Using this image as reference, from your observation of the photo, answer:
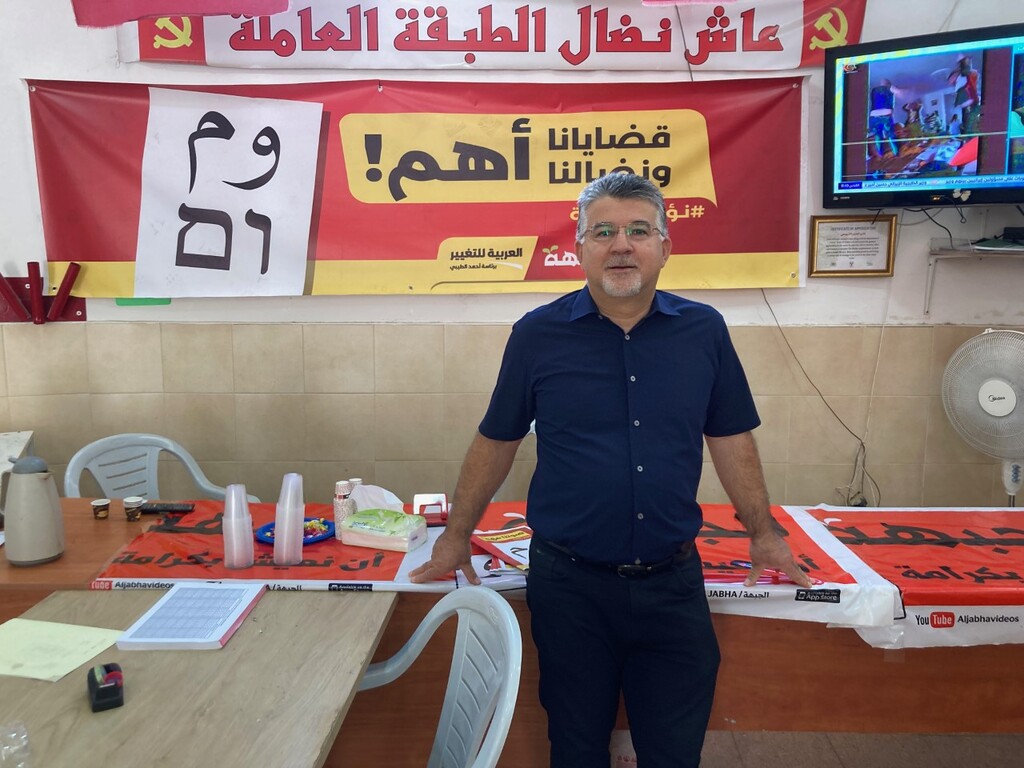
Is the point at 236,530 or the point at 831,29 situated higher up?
the point at 831,29

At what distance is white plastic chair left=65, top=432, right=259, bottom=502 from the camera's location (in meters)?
2.80

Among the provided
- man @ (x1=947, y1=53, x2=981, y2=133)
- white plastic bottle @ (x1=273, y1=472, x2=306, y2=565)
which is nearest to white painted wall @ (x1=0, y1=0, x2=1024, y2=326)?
man @ (x1=947, y1=53, x2=981, y2=133)

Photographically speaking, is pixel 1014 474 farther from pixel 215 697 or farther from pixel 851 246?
Answer: pixel 215 697

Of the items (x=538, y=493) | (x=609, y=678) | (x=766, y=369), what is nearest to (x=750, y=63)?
(x=766, y=369)

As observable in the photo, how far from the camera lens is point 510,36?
2.99 meters

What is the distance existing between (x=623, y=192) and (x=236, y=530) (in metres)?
1.27

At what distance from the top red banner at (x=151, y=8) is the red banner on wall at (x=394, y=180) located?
0.85ft

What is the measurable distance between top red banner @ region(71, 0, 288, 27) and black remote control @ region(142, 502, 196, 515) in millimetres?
1770

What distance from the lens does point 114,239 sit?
3.10 m

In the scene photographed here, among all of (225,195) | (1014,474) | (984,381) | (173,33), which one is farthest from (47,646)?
(1014,474)

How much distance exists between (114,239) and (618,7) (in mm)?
2308

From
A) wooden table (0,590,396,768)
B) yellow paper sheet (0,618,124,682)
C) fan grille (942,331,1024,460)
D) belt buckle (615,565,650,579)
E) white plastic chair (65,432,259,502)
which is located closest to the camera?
wooden table (0,590,396,768)

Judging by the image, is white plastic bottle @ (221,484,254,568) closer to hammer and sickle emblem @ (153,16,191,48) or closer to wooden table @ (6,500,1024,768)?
wooden table @ (6,500,1024,768)

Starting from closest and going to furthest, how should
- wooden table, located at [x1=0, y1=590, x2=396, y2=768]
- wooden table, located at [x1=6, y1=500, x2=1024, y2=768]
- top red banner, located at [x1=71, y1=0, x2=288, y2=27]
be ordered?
1. wooden table, located at [x1=0, y1=590, x2=396, y2=768]
2. wooden table, located at [x1=6, y1=500, x2=1024, y2=768]
3. top red banner, located at [x1=71, y1=0, x2=288, y2=27]
